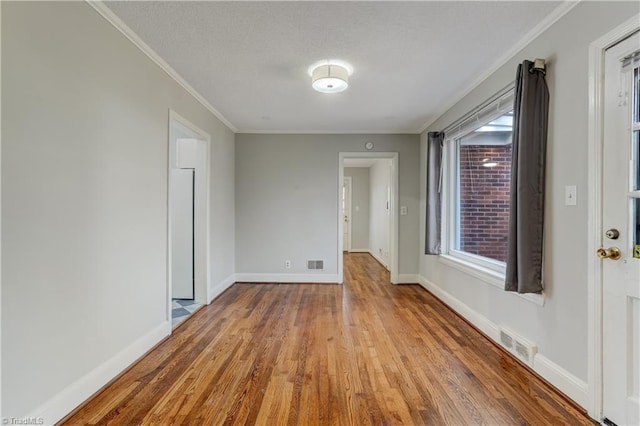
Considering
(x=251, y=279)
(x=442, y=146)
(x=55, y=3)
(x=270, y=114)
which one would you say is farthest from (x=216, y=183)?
(x=442, y=146)

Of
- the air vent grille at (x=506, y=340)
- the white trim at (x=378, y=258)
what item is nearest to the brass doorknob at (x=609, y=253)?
the air vent grille at (x=506, y=340)

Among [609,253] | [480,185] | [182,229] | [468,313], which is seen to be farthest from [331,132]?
[609,253]

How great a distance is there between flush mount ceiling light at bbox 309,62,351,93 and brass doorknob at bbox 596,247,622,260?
2094 millimetres

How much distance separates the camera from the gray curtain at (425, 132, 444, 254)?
395cm

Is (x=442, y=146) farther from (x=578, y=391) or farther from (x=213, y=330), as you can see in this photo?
(x=213, y=330)

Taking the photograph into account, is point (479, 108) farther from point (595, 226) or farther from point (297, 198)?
point (297, 198)

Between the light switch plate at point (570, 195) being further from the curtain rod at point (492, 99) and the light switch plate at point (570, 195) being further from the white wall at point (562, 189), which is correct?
the curtain rod at point (492, 99)

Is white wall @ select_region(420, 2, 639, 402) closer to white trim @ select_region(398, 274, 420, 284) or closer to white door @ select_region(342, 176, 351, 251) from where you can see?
white trim @ select_region(398, 274, 420, 284)

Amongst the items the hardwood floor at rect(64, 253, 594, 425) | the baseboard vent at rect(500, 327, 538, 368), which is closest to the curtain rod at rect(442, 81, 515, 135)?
the baseboard vent at rect(500, 327, 538, 368)

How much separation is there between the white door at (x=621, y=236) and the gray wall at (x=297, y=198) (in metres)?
3.18

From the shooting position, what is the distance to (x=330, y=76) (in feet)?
8.34

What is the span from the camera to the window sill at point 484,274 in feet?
6.93

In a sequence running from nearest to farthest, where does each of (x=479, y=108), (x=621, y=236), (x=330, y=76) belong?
1. (x=621, y=236)
2. (x=330, y=76)
3. (x=479, y=108)

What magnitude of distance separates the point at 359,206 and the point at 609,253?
6858 millimetres
